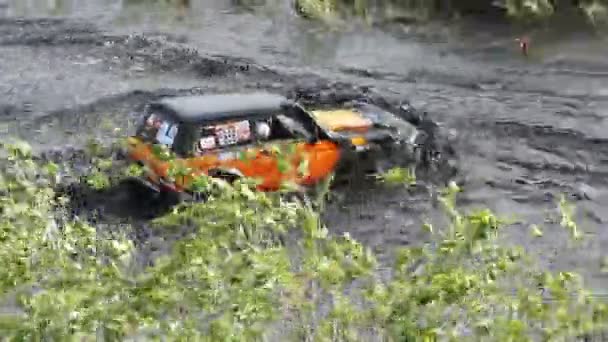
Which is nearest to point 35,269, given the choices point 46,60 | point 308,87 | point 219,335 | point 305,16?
point 219,335

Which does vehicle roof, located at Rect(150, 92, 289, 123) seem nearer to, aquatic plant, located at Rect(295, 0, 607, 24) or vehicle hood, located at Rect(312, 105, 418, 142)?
vehicle hood, located at Rect(312, 105, 418, 142)

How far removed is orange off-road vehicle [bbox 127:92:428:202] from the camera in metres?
11.1

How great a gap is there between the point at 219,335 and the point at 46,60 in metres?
14.2

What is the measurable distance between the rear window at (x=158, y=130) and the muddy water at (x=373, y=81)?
2131 mm

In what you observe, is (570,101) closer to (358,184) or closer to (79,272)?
(358,184)

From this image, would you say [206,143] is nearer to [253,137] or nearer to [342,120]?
[253,137]

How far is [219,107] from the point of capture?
11648 mm

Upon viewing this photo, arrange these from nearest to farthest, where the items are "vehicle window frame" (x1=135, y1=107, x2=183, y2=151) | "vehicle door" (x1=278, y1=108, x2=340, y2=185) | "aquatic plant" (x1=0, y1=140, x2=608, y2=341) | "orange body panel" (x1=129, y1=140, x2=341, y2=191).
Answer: "aquatic plant" (x1=0, y1=140, x2=608, y2=341), "orange body panel" (x1=129, y1=140, x2=341, y2=191), "vehicle window frame" (x1=135, y1=107, x2=183, y2=151), "vehicle door" (x1=278, y1=108, x2=340, y2=185)

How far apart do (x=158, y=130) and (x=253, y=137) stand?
3.62 feet

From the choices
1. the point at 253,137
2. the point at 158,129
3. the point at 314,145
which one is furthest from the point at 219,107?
the point at 314,145

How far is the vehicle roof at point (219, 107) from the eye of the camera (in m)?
11.4

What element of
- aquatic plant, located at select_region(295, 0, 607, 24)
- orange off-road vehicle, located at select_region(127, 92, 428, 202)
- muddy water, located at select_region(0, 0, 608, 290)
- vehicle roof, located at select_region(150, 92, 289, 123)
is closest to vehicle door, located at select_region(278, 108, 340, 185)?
orange off-road vehicle, located at select_region(127, 92, 428, 202)

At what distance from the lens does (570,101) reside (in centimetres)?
1552

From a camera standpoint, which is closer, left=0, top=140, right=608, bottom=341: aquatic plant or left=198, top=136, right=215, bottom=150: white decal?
left=0, top=140, right=608, bottom=341: aquatic plant
